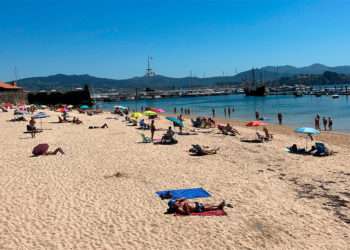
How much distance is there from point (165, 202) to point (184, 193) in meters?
0.75

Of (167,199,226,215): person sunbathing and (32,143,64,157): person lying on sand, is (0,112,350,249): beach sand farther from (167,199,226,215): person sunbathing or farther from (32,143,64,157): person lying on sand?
(32,143,64,157): person lying on sand

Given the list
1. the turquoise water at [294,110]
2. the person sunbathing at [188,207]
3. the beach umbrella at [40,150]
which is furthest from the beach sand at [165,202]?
the turquoise water at [294,110]

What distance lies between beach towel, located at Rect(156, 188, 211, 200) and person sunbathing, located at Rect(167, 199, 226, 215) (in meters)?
0.88

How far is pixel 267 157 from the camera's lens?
15.2m

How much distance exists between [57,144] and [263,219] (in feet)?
42.1

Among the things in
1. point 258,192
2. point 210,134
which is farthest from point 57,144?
point 258,192

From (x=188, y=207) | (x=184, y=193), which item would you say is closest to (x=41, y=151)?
(x=184, y=193)

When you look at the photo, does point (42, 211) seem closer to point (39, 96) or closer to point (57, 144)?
point (57, 144)

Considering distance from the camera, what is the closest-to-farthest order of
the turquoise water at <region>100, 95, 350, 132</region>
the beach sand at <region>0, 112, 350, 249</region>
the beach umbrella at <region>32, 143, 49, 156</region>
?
the beach sand at <region>0, 112, 350, 249</region>
the beach umbrella at <region>32, 143, 49, 156</region>
the turquoise water at <region>100, 95, 350, 132</region>

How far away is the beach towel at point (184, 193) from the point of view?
9820 millimetres

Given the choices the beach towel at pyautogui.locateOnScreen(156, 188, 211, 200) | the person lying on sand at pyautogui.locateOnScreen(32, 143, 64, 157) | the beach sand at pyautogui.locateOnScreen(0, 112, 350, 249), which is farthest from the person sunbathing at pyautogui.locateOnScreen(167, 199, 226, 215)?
the person lying on sand at pyautogui.locateOnScreen(32, 143, 64, 157)

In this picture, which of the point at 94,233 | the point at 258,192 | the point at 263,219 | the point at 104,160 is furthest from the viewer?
the point at 104,160

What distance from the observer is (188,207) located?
8680 millimetres

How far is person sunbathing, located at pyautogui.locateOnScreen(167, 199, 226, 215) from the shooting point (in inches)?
341
